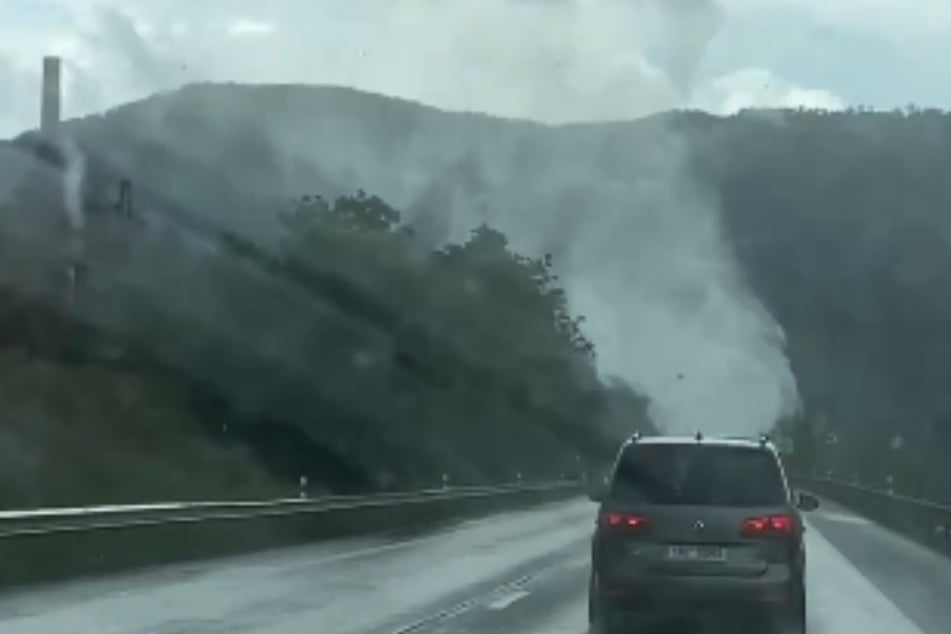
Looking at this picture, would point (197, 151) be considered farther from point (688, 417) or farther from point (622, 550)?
point (622, 550)

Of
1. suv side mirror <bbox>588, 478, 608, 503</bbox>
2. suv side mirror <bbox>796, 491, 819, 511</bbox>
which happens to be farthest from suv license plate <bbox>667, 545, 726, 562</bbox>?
suv side mirror <bbox>796, 491, 819, 511</bbox>

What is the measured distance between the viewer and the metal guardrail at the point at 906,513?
1283 inches

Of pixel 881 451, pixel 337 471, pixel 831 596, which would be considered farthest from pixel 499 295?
pixel 831 596

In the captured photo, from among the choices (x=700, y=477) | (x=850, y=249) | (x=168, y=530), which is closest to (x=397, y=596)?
(x=700, y=477)

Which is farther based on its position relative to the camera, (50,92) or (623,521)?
(50,92)

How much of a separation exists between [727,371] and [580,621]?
Answer: 4260 inches

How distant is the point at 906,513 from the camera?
4031 cm

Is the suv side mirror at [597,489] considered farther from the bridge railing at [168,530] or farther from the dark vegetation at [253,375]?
the dark vegetation at [253,375]

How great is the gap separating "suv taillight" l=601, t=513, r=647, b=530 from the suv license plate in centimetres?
32

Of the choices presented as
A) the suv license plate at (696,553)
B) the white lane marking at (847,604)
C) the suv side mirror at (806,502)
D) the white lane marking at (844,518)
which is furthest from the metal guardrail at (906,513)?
the suv license plate at (696,553)

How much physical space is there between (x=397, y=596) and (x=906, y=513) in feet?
75.7

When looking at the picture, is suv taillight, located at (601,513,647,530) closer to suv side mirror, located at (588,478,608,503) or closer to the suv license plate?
the suv license plate

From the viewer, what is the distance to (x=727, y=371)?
406 feet

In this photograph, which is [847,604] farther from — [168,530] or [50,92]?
[50,92]
